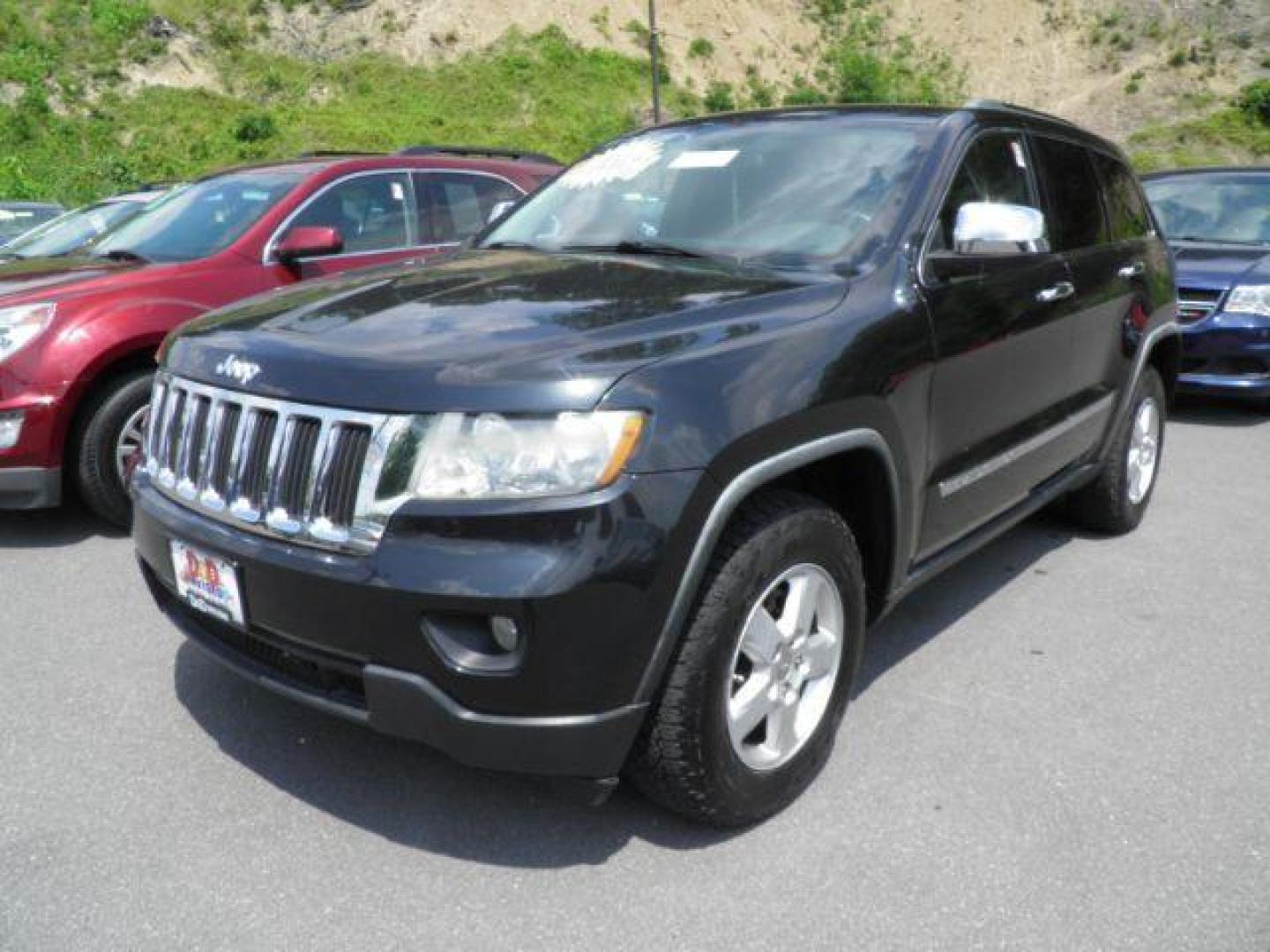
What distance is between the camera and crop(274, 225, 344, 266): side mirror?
5234 millimetres

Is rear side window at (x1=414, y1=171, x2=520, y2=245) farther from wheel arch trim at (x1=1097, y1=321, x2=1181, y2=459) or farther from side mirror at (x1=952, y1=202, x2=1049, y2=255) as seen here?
side mirror at (x1=952, y1=202, x2=1049, y2=255)

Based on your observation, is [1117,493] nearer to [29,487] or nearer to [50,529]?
[29,487]

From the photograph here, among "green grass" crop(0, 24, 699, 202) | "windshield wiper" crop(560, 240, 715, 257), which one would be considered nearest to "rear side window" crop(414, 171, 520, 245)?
"windshield wiper" crop(560, 240, 715, 257)

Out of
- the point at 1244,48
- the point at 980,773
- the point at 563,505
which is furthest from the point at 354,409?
the point at 1244,48

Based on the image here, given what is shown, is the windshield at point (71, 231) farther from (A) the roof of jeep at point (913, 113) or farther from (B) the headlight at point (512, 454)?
(B) the headlight at point (512, 454)

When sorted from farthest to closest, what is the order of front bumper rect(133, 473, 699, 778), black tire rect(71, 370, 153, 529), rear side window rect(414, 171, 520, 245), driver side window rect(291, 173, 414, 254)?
1. rear side window rect(414, 171, 520, 245)
2. driver side window rect(291, 173, 414, 254)
3. black tire rect(71, 370, 153, 529)
4. front bumper rect(133, 473, 699, 778)

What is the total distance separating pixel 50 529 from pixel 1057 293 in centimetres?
443

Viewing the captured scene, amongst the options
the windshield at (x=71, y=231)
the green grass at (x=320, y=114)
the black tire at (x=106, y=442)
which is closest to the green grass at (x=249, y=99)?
the green grass at (x=320, y=114)

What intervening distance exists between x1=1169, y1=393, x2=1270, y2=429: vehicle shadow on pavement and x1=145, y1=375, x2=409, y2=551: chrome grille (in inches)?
267

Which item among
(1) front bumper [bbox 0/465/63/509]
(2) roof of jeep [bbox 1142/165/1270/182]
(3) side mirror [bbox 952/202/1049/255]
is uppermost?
(3) side mirror [bbox 952/202/1049/255]

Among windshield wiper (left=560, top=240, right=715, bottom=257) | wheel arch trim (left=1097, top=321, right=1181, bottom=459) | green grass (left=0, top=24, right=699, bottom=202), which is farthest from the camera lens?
green grass (left=0, top=24, right=699, bottom=202)

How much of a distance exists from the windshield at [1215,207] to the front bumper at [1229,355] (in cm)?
119

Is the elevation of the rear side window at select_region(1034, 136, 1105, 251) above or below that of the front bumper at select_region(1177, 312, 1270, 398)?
above

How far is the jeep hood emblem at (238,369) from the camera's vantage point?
2625 millimetres
